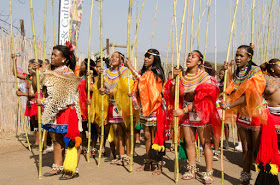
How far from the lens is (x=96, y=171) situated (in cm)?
466

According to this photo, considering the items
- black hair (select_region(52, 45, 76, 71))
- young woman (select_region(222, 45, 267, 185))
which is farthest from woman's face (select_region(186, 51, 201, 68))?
black hair (select_region(52, 45, 76, 71))

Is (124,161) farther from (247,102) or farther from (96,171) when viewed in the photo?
(247,102)

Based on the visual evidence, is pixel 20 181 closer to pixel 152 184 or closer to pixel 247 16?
pixel 152 184

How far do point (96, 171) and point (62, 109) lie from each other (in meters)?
1.24

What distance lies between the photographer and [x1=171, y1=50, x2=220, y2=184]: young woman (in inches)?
159

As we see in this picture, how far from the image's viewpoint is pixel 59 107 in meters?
4.05

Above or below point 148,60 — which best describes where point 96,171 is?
below

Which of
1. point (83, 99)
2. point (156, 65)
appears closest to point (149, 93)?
point (156, 65)

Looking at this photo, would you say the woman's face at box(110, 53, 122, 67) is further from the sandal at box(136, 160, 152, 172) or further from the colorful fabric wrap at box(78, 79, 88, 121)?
the sandal at box(136, 160, 152, 172)

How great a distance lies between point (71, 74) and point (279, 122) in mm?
3403

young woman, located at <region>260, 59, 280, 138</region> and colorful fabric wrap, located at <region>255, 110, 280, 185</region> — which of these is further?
young woman, located at <region>260, 59, 280, 138</region>

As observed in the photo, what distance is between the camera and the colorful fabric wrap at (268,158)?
12.1ft

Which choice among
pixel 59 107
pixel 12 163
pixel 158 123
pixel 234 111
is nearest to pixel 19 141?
pixel 12 163

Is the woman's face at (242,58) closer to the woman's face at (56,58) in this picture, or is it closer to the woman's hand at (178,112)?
the woman's hand at (178,112)
